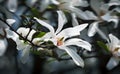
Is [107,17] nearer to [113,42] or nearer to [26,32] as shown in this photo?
[113,42]

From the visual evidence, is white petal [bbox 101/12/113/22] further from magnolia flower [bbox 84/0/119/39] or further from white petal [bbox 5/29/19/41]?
white petal [bbox 5/29/19/41]

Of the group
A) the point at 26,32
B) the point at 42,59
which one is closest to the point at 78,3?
the point at 26,32

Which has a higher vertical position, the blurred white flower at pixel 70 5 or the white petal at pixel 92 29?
the blurred white flower at pixel 70 5

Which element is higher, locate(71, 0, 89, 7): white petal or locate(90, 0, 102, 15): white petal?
locate(71, 0, 89, 7): white petal

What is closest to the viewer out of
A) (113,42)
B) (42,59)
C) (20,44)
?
(20,44)

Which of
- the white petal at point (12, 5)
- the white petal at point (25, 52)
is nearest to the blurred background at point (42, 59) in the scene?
the white petal at point (12, 5)

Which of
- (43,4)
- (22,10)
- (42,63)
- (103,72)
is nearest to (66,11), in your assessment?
(43,4)

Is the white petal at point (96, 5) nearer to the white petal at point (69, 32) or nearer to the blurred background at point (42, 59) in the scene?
the blurred background at point (42, 59)

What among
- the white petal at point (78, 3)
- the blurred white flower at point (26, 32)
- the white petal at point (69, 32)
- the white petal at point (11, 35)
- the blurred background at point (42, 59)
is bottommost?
the blurred background at point (42, 59)

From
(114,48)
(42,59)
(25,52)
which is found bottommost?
(42,59)

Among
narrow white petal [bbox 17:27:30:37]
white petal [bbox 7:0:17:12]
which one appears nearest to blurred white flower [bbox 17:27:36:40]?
narrow white petal [bbox 17:27:30:37]

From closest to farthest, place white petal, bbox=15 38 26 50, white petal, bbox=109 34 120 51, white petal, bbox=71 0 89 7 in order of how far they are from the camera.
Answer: white petal, bbox=15 38 26 50, white petal, bbox=109 34 120 51, white petal, bbox=71 0 89 7
